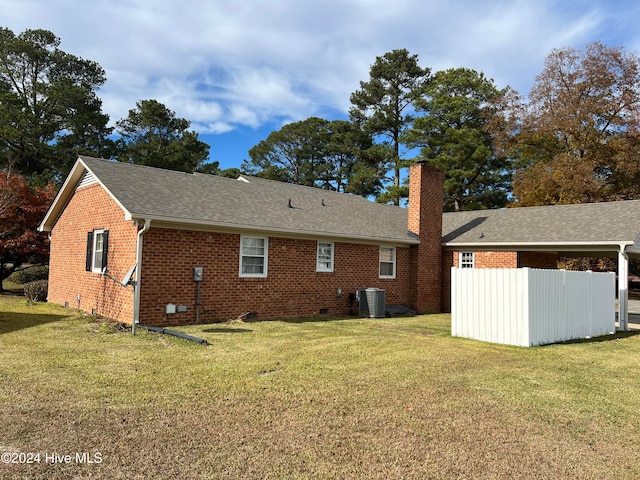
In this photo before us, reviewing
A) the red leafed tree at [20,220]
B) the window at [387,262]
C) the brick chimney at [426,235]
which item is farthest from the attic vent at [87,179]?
the brick chimney at [426,235]

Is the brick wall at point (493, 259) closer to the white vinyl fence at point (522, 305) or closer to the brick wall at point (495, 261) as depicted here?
the brick wall at point (495, 261)

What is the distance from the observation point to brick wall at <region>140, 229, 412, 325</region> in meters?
11.3

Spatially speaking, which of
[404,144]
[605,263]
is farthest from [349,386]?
[404,144]

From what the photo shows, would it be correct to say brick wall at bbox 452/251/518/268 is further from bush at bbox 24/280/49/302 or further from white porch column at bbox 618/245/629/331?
bush at bbox 24/280/49/302

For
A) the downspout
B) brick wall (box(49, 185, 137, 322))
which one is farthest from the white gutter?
brick wall (box(49, 185, 137, 322))

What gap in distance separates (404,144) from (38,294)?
31273 mm

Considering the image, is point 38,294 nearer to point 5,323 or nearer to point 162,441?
point 5,323

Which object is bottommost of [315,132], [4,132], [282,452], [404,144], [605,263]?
[282,452]

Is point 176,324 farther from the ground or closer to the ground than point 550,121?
closer to the ground

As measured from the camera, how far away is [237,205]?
1400 cm

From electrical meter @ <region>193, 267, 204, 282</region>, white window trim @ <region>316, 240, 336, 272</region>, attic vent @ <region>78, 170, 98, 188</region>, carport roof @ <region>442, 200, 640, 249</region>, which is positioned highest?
attic vent @ <region>78, 170, 98, 188</region>

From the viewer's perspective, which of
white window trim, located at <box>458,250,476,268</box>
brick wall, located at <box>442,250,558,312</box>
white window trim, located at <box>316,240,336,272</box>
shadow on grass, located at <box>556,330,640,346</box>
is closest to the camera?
shadow on grass, located at <box>556,330,640,346</box>

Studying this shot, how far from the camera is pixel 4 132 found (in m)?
30.7

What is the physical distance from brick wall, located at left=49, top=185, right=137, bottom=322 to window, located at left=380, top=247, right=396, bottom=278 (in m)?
8.93
